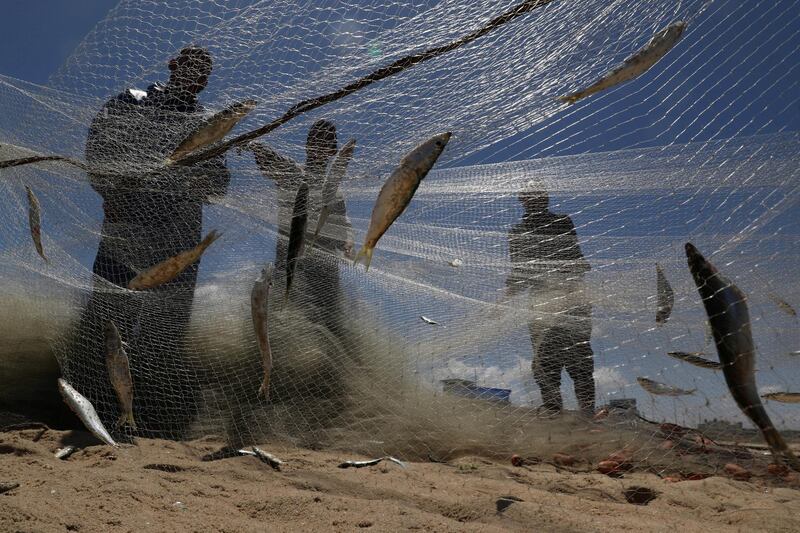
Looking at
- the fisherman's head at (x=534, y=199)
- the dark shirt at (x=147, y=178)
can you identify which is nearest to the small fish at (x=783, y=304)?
the fisherman's head at (x=534, y=199)

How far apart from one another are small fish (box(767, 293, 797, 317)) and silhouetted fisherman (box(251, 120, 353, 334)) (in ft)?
9.23

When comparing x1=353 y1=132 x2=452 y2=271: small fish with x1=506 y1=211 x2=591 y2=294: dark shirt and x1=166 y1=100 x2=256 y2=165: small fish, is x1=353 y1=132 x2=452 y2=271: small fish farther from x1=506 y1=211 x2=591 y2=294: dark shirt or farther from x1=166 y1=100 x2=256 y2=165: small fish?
x1=506 y1=211 x2=591 y2=294: dark shirt

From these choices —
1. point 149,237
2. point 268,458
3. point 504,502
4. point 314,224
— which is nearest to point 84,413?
point 268,458

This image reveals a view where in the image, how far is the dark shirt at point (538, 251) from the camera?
14.2 feet

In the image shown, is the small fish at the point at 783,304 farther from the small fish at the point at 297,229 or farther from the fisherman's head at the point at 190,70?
the fisherman's head at the point at 190,70

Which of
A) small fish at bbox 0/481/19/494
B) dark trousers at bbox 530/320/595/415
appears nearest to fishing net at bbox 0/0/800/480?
dark trousers at bbox 530/320/595/415

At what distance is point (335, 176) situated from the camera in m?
3.76

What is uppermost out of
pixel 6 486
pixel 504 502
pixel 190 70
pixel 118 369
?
pixel 190 70

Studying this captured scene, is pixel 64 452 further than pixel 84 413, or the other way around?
pixel 64 452

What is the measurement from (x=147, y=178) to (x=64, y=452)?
1989 mm

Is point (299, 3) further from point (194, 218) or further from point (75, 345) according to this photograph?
point (75, 345)

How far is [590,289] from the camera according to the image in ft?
13.3

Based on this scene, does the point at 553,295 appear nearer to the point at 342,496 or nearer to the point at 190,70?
the point at 342,496

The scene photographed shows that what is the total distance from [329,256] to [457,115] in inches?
71.9
